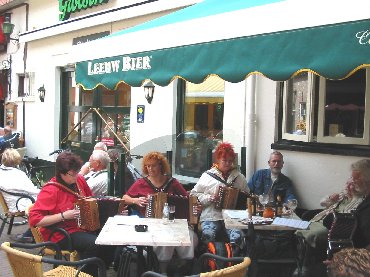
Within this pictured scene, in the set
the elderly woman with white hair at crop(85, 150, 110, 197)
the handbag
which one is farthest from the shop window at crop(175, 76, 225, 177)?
the handbag

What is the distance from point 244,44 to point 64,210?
248 cm

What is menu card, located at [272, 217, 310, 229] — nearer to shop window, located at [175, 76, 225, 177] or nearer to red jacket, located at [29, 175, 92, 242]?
red jacket, located at [29, 175, 92, 242]

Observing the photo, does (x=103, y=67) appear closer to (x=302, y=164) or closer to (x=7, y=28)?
(x=302, y=164)

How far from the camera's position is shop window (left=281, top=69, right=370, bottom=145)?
19.1 ft

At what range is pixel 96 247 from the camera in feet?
16.5

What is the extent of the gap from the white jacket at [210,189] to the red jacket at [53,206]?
1429 mm

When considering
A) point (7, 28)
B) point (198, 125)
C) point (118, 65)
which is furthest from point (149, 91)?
point (7, 28)

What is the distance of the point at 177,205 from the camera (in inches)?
209

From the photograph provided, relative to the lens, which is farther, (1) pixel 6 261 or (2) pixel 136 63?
(1) pixel 6 261

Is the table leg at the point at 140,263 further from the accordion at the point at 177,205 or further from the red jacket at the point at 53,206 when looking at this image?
the red jacket at the point at 53,206

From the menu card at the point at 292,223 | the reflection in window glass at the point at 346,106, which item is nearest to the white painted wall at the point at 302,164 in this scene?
the reflection in window glass at the point at 346,106

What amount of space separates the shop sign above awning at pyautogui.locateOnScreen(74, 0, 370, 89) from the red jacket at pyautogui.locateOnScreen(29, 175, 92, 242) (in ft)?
3.98

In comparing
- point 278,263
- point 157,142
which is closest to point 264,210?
point 278,263

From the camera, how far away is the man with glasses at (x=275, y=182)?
623 centimetres
